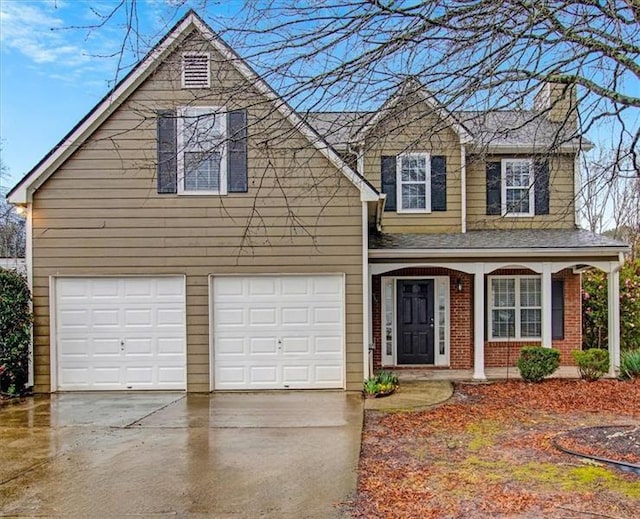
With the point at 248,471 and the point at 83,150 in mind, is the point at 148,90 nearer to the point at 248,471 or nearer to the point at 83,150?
the point at 83,150

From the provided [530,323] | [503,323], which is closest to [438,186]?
[503,323]

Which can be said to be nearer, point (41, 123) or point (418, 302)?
point (41, 123)

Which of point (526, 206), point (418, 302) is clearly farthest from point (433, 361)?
point (526, 206)

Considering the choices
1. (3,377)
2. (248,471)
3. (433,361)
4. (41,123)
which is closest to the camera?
(248,471)

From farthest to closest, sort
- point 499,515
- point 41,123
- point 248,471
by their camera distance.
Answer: point 41,123
point 248,471
point 499,515

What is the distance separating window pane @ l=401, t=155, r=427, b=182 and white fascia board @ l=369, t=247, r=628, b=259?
242cm

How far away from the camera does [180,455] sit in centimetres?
631

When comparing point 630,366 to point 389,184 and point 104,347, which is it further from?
point 104,347

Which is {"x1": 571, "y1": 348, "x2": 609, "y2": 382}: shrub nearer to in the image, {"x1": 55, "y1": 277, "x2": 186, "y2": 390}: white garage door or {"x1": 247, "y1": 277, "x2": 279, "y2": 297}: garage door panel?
{"x1": 247, "y1": 277, "x2": 279, "y2": 297}: garage door panel

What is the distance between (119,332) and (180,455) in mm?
4572

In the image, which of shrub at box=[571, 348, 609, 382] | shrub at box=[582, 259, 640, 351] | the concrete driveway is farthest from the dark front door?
shrub at box=[582, 259, 640, 351]

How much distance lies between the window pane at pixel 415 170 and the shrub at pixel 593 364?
507 cm

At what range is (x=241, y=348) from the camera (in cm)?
1023

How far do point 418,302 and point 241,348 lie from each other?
455 cm
